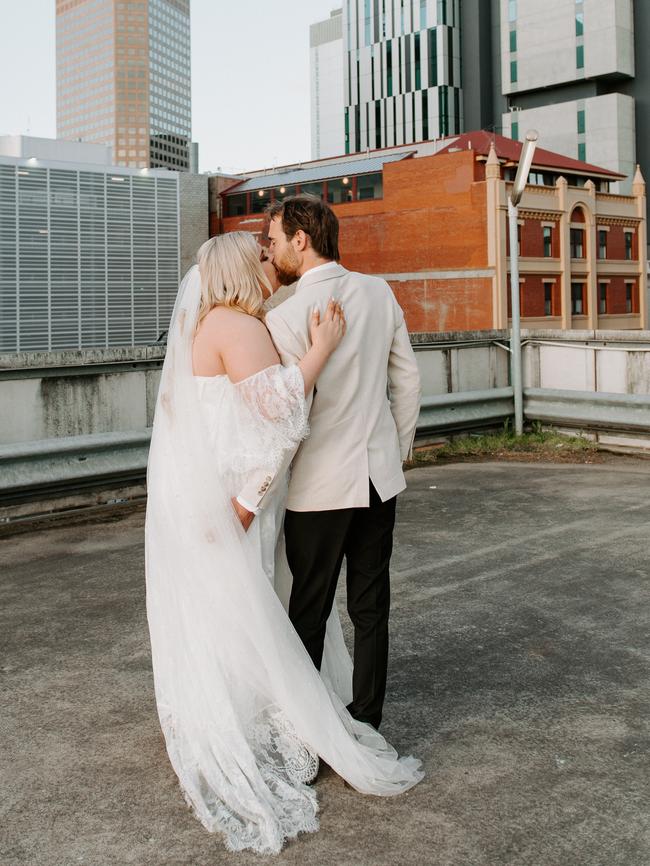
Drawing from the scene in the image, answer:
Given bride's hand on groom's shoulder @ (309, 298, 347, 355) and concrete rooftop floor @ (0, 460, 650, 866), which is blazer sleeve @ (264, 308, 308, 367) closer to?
bride's hand on groom's shoulder @ (309, 298, 347, 355)

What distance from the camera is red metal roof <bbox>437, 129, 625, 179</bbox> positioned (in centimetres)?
6946

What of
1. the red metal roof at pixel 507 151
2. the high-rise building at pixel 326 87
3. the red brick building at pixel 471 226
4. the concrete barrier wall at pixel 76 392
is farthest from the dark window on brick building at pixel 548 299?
the high-rise building at pixel 326 87

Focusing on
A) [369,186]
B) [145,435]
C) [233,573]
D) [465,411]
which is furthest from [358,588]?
[369,186]

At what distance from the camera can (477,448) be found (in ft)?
36.9

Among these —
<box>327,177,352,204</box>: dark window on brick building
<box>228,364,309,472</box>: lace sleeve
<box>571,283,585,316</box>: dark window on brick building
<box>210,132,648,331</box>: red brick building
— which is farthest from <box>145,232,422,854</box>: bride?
<box>571,283,585,316</box>: dark window on brick building

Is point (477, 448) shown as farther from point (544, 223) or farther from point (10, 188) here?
point (544, 223)

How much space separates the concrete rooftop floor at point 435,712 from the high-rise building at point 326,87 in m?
149

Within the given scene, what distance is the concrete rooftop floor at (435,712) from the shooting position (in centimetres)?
289

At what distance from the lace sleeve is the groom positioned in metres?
0.12

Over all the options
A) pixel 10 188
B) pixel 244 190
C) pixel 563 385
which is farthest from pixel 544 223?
pixel 563 385

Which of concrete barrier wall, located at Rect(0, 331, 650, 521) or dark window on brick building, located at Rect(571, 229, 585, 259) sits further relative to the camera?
dark window on brick building, located at Rect(571, 229, 585, 259)

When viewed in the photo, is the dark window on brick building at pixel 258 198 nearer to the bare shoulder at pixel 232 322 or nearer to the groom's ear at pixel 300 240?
the groom's ear at pixel 300 240

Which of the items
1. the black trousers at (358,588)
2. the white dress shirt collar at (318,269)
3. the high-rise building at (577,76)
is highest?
the high-rise building at (577,76)

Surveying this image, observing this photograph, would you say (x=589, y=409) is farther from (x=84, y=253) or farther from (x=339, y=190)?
(x=339, y=190)
